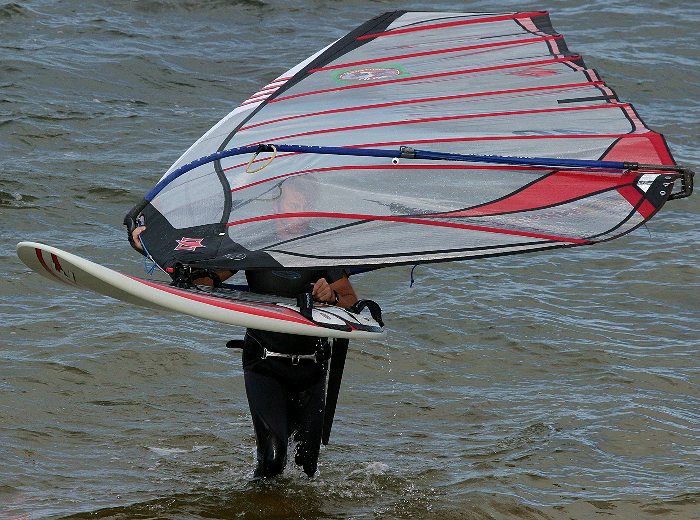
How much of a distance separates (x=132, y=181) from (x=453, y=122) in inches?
221

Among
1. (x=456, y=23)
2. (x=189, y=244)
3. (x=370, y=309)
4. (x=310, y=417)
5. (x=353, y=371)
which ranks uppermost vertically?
(x=456, y=23)

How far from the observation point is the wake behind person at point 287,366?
523 centimetres

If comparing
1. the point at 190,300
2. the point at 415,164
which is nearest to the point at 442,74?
the point at 415,164

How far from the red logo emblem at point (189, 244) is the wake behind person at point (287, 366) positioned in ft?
0.56

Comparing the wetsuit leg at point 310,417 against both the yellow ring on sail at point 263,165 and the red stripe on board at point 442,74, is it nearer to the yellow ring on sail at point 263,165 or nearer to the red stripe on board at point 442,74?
the yellow ring on sail at point 263,165

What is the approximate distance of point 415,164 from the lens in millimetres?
5492

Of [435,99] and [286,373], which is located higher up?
[435,99]

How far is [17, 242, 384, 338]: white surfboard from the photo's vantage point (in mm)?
4762

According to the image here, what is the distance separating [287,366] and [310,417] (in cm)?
32

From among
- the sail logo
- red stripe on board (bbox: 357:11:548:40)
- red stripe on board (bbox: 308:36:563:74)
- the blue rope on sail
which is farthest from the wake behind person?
red stripe on board (bbox: 357:11:548:40)

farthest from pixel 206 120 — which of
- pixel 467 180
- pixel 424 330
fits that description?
pixel 467 180

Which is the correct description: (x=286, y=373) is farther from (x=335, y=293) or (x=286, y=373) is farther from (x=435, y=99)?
(x=435, y=99)

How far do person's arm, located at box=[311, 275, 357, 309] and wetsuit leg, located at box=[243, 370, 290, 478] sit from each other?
0.48 metres

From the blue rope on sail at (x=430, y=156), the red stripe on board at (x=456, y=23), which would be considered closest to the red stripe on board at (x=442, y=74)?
the red stripe on board at (x=456, y=23)
